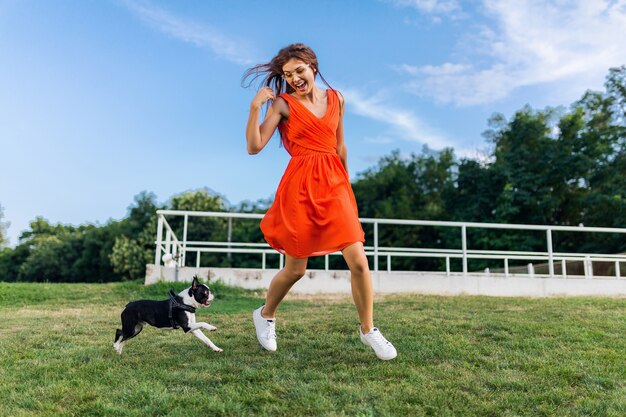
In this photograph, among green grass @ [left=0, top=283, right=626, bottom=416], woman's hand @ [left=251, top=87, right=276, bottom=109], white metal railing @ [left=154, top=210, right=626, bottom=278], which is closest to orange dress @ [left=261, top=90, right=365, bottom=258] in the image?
woman's hand @ [left=251, top=87, right=276, bottom=109]

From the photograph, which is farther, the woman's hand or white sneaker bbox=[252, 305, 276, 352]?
white sneaker bbox=[252, 305, 276, 352]

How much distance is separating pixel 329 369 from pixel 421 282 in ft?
23.0

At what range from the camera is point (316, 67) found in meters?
3.94

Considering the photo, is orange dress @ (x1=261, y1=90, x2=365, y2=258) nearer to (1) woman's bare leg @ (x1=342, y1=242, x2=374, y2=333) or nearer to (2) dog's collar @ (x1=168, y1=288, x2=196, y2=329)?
(1) woman's bare leg @ (x1=342, y1=242, x2=374, y2=333)

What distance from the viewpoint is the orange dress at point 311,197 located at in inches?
140

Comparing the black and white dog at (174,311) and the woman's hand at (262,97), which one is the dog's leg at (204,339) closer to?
the black and white dog at (174,311)

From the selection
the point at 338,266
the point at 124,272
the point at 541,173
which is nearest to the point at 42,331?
the point at 338,266

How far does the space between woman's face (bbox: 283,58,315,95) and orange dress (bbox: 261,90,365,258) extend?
0.31 feet

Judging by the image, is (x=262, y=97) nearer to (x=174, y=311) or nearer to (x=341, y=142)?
(x=341, y=142)

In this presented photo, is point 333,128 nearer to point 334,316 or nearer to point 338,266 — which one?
point 334,316

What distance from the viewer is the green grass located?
2939 mm

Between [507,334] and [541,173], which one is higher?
[541,173]

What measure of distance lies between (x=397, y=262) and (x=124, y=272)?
16.4 m

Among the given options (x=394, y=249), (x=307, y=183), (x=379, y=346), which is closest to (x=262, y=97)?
(x=307, y=183)
